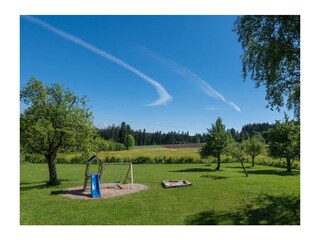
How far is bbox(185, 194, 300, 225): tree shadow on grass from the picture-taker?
31.1ft

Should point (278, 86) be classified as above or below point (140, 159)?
above

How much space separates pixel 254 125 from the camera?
123m

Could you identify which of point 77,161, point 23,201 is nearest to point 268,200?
point 23,201

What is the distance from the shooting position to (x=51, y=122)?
19.5 m

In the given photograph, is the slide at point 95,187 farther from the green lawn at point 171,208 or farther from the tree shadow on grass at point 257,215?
the tree shadow on grass at point 257,215

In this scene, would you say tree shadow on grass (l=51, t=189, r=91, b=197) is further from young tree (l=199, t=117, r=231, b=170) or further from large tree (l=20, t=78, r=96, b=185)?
young tree (l=199, t=117, r=231, b=170)

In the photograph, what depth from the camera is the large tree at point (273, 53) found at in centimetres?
1127

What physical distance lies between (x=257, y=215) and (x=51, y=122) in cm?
1546

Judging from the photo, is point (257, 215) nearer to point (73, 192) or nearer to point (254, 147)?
point (73, 192)

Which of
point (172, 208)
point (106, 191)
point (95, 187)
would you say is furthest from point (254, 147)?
point (172, 208)

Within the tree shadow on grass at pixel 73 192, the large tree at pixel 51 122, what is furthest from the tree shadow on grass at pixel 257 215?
the large tree at pixel 51 122
